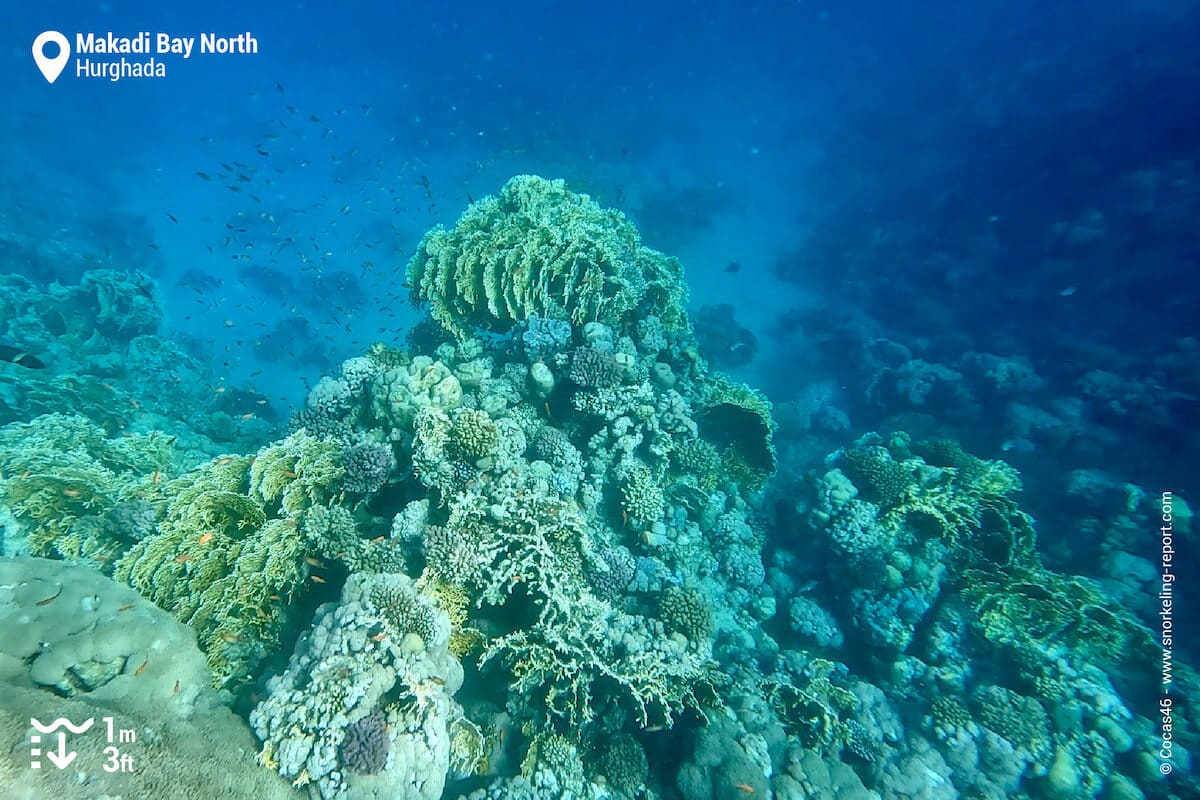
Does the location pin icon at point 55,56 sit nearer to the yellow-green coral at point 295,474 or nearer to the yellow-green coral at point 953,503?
A: the yellow-green coral at point 295,474

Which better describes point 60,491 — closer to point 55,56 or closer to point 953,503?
point 55,56

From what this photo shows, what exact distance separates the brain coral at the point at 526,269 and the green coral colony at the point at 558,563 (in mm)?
64

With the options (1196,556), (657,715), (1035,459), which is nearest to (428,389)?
(657,715)

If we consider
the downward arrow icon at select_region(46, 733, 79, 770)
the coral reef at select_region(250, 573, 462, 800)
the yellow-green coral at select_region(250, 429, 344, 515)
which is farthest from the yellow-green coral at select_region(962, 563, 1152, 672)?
the downward arrow icon at select_region(46, 733, 79, 770)

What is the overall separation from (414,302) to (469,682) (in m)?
7.73

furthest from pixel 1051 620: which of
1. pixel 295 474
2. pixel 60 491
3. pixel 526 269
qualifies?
pixel 60 491

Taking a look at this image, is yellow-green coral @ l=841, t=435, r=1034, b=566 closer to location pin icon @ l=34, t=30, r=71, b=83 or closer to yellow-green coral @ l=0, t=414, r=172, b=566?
yellow-green coral @ l=0, t=414, r=172, b=566

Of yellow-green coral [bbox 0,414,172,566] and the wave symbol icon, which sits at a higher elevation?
yellow-green coral [bbox 0,414,172,566]

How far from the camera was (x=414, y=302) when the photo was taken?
429 inches

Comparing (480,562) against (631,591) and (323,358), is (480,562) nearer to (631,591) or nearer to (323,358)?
(631,591)

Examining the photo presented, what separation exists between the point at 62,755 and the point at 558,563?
4324mm

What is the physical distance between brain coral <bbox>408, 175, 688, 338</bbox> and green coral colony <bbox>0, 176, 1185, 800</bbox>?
6 cm

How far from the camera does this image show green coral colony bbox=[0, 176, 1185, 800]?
211 inches

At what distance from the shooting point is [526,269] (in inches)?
363
